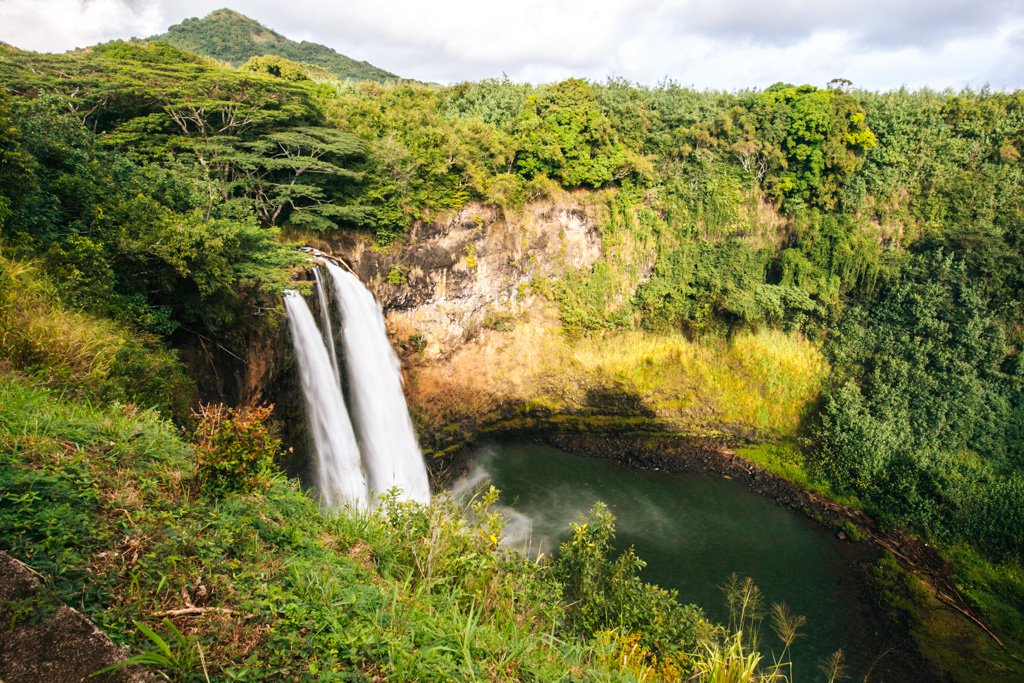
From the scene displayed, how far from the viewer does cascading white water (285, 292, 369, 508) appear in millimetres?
10305

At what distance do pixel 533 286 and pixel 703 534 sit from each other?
942 cm

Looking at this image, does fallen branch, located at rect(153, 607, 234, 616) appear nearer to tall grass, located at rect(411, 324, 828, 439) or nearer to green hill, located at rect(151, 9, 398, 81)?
tall grass, located at rect(411, 324, 828, 439)

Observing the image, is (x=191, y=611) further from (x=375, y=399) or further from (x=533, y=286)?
(x=533, y=286)

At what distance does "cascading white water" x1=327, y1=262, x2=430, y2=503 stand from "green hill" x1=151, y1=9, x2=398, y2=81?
24.2m

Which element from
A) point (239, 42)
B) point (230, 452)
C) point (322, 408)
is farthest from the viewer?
point (239, 42)

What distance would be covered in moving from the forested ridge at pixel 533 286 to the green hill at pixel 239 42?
1735 cm

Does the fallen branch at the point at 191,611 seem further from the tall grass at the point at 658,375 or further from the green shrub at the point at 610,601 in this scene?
the tall grass at the point at 658,375

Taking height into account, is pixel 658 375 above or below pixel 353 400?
below

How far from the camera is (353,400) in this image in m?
12.0

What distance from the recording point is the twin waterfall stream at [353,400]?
1043 centimetres

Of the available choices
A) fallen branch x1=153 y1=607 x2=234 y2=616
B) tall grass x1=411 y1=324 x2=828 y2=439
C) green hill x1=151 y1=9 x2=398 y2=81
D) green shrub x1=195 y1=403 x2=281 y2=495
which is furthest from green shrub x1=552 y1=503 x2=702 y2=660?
green hill x1=151 y1=9 x2=398 y2=81

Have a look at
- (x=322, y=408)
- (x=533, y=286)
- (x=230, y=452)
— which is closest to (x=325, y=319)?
(x=322, y=408)

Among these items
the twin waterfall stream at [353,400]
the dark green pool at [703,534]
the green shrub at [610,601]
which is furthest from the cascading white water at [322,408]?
the green shrub at [610,601]

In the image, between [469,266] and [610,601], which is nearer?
[610,601]
